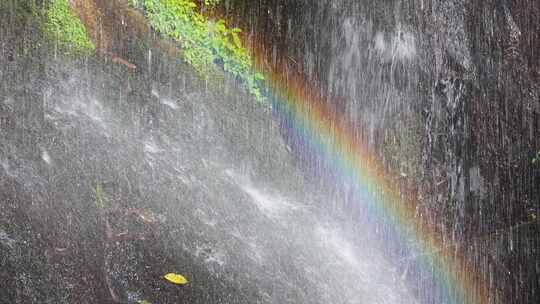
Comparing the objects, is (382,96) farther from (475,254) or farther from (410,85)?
(475,254)

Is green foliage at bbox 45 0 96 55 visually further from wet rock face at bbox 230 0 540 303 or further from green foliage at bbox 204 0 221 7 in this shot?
wet rock face at bbox 230 0 540 303

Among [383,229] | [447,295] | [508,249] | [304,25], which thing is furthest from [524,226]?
[304,25]

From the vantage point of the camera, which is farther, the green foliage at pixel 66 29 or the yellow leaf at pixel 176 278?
the green foliage at pixel 66 29

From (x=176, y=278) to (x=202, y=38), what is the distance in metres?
3.96

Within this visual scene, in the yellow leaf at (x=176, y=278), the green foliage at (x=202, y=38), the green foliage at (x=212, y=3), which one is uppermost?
the green foliage at (x=212, y=3)

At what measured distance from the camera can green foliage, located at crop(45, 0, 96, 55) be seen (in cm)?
600

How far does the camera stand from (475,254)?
827 centimetres

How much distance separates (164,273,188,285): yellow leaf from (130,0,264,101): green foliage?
11.3 feet

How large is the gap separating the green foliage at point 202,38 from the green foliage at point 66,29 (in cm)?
100

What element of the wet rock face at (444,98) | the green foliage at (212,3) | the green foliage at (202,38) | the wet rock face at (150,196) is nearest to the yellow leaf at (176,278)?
the wet rock face at (150,196)

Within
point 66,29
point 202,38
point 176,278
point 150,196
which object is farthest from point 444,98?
point 176,278

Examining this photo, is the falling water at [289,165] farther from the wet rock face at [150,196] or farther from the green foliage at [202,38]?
the green foliage at [202,38]

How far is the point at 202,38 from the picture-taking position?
7.49 m

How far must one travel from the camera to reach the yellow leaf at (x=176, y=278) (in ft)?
14.1
